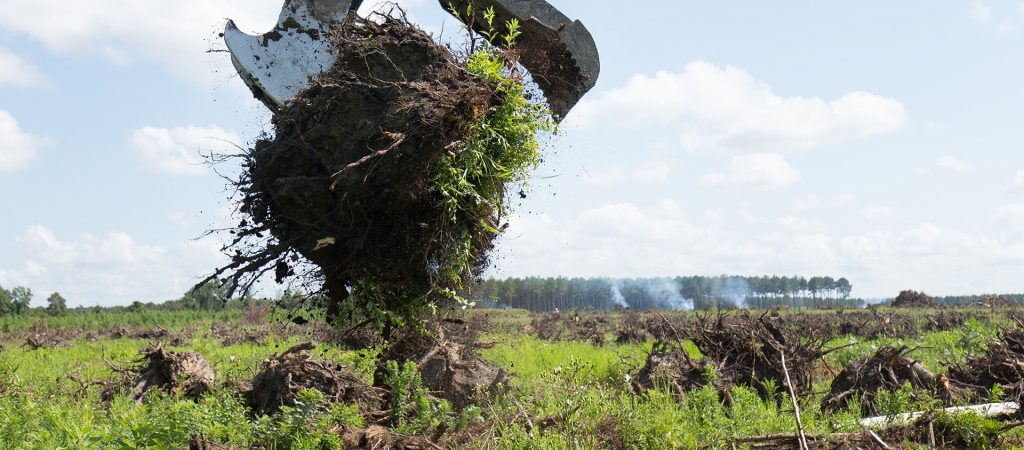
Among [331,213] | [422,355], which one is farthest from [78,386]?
[331,213]

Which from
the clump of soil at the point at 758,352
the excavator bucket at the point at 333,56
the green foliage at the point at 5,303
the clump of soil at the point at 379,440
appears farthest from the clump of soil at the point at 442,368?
the green foliage at the point at 5,303

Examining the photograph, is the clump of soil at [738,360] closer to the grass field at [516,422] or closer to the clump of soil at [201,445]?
the grass field at [516,422]

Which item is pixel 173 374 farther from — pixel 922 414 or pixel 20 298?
pixel 20 298

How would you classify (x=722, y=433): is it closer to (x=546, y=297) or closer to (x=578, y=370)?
(x=578, y=370)

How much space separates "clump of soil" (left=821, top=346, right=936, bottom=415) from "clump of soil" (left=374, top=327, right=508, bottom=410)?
319 centimetres

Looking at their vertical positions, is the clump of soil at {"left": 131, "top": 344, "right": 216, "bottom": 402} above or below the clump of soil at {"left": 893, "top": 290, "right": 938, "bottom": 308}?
below

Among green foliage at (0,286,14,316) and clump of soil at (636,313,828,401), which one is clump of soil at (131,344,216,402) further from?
green foliage at (0,286,14,316)

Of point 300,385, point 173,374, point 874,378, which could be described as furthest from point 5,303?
point 874,378

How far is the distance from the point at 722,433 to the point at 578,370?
4.69 ft

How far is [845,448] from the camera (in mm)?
5238

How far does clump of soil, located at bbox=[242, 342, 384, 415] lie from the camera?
6848 millimetres

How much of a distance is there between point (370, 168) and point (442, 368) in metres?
3.36

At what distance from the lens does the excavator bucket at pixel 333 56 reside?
6.39 m

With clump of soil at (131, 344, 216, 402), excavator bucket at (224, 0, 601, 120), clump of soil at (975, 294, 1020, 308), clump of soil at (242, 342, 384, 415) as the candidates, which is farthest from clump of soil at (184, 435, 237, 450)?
clump of soil at (975, 294, 1020, 308)
